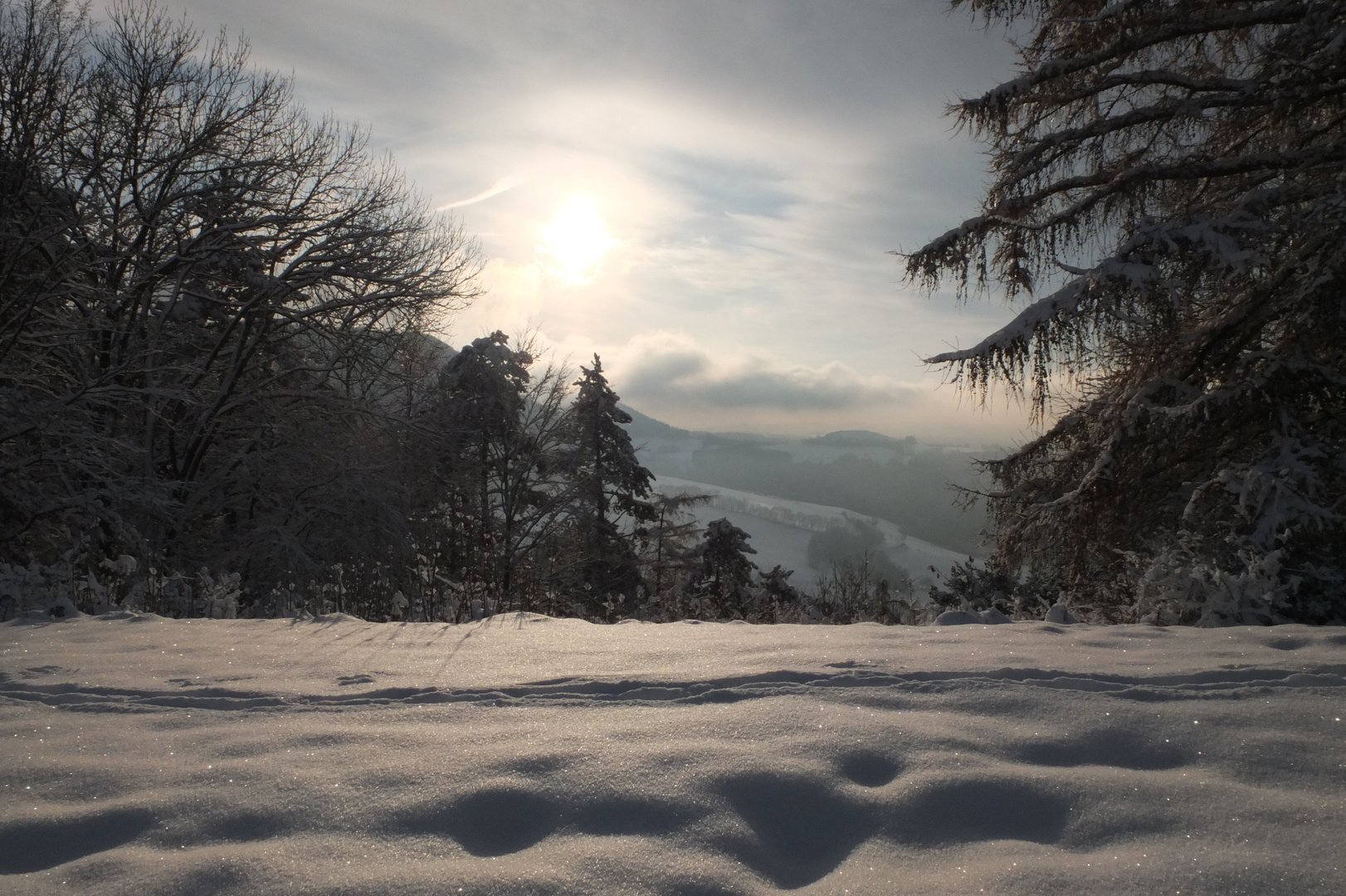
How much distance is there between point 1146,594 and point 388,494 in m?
14.1

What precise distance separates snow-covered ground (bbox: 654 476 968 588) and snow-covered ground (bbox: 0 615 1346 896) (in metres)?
74.8

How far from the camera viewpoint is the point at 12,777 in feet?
6.14

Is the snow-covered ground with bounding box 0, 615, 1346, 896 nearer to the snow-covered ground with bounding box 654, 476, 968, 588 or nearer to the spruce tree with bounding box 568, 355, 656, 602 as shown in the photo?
the spruce tree with bounding box 568, 355, 656, 602

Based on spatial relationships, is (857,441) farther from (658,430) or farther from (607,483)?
(607,483)

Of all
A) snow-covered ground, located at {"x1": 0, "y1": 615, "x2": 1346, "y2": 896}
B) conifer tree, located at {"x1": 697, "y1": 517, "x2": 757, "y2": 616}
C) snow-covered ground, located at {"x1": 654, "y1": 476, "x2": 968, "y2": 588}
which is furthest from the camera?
snow-covered ground, located at {"x1": 654, "y1": 476, "x2": 968, "y2": 588}

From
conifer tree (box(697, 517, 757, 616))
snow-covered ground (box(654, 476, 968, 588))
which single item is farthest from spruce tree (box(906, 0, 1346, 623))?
snow-covered ground (box(654, 476, 968, 588))

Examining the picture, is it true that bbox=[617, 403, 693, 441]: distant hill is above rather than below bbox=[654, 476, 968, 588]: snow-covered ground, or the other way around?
above

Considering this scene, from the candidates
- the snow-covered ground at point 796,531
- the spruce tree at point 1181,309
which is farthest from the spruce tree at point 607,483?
the snow-covered ground at point 796,531

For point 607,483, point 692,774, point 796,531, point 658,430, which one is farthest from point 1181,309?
point 658,430

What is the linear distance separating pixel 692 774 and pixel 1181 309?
678cm

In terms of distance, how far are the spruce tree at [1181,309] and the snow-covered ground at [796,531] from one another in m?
70.2

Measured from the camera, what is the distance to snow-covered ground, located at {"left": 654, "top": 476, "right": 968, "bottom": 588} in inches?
3433

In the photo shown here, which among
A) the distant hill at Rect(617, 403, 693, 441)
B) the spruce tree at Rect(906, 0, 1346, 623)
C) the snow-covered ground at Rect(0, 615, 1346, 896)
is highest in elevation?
the distant hill at Rect(617, 403, 693, 441)

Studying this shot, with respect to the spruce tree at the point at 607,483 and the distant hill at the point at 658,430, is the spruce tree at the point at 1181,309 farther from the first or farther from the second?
the distant hill at the point at 658,430
